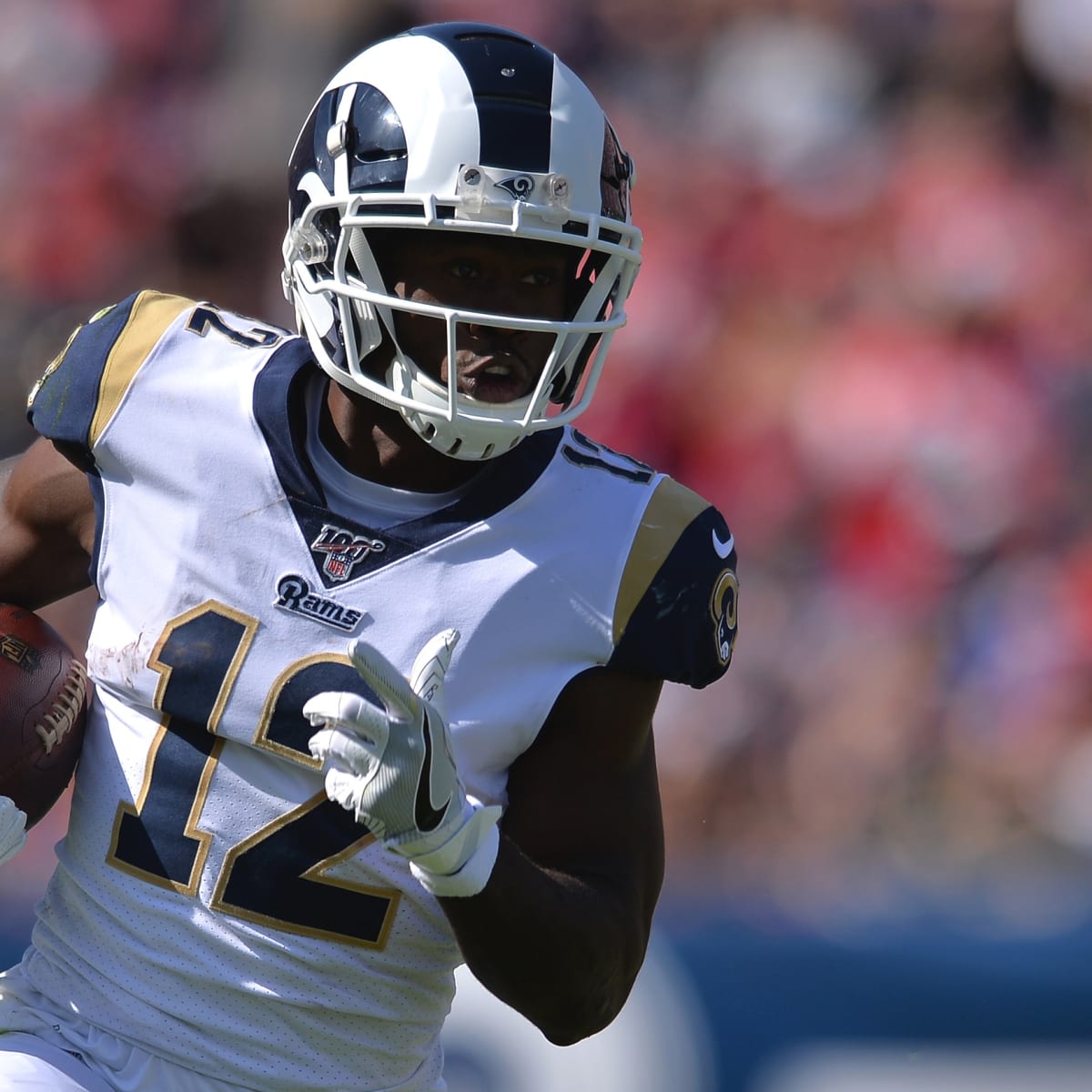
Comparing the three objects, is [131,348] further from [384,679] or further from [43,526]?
[384,679]

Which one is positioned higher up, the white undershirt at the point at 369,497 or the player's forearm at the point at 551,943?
the white undershirt at the point at 369,497

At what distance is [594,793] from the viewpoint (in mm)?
2068

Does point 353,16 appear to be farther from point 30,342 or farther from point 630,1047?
point 630,1047

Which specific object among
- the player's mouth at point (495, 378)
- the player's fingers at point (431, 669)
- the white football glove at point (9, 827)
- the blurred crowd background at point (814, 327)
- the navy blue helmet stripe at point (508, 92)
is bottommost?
the blurred crowd background at point (814, 327)

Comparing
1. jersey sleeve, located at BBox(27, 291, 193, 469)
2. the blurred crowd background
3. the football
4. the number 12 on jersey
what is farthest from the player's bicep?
the blurred crowd background

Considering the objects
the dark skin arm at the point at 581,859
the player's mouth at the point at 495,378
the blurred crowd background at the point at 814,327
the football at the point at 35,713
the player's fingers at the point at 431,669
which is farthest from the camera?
the blurred crowd background at the point at 814,327

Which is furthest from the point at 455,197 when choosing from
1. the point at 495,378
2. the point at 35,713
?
the point at 35,713

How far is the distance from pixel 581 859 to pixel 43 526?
84 cm

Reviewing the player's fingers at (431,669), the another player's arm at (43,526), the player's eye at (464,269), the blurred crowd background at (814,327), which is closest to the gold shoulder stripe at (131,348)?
the another player's arm at (43,526)

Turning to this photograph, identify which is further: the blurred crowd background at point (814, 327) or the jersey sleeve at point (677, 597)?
the blurred crowd background at point (814, 327)

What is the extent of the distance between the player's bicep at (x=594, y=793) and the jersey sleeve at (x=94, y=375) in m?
0.68

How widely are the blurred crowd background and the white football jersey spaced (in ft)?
5.04

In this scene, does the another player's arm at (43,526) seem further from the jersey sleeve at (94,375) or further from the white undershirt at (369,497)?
the white undershirt at (369,497)

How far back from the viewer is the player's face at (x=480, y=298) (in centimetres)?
204
